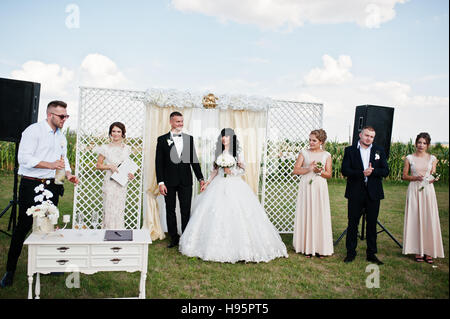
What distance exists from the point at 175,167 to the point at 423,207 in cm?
341

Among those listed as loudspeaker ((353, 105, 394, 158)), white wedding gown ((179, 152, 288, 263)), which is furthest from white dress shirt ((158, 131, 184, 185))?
loudspeaker ((353, 105, 394, 158))

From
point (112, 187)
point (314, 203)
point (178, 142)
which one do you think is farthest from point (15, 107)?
point (314, 203)

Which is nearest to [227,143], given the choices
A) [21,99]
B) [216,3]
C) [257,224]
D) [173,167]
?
[173,167]

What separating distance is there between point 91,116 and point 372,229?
4.33 meters

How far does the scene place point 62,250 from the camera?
3.10 m

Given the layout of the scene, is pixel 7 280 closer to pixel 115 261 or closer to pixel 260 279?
pixel 115 261

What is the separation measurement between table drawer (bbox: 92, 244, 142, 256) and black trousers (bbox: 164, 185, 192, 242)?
2.09 m

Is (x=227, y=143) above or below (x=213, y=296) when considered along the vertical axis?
above

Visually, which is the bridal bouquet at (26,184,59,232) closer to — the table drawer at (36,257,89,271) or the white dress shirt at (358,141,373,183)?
the table drawer at (36,257,89,271)

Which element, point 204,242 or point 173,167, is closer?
point 204,242

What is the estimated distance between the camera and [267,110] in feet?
20.2

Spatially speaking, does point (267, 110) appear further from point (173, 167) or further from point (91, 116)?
point (91, 116)

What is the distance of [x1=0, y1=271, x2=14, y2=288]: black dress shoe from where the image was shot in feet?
12.0
